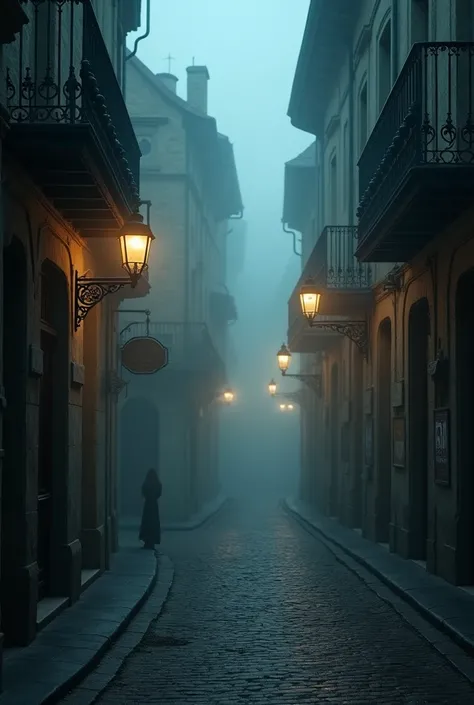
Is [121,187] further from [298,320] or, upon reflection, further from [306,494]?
[306,494]

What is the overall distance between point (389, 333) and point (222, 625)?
9169 millimetres

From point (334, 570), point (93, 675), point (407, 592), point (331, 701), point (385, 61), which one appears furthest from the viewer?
point (385, 61)

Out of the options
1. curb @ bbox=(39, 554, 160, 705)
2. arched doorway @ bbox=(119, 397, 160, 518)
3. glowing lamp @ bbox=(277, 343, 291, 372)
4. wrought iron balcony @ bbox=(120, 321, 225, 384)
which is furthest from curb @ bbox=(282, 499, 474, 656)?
arched doorway @ bbox=(119, 397, 160, 518)

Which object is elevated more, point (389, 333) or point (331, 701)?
point (389, 333)

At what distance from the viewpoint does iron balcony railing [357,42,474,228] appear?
11883mm

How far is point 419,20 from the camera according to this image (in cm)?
1588

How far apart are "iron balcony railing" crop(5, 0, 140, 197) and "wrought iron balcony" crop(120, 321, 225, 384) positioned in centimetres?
1709

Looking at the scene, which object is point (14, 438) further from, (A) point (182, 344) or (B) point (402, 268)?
(A) point (182, 344)

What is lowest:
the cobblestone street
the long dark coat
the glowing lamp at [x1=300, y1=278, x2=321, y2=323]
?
the cobblestone street

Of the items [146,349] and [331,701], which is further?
[146,349]

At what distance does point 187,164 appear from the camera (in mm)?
33250

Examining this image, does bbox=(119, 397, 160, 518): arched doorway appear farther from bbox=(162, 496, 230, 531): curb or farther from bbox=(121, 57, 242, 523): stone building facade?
bbox=(162, 496, 230, 531): curb

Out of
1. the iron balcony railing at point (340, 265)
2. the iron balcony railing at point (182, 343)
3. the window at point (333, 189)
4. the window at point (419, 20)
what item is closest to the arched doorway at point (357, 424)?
the iron balcony railing at point (340, 265)

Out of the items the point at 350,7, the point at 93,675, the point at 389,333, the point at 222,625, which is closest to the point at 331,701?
the point at 93,675
